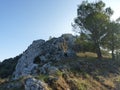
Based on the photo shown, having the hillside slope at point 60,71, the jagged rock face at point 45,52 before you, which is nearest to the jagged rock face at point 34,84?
the hillside slope at point 60,71

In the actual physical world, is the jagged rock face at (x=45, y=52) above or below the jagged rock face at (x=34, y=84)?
above

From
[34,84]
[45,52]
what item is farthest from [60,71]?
[45,52]

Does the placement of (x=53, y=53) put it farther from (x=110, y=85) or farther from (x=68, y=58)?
(x=110, y=85)

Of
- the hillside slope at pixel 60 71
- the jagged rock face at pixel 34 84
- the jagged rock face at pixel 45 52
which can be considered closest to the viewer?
the jagged rock face at pixel 34 84

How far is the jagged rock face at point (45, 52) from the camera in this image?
48562 mm

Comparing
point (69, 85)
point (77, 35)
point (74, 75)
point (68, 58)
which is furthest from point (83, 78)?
point (77, 35)

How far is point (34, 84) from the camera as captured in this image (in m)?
26.6

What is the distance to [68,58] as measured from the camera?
48.0 meters

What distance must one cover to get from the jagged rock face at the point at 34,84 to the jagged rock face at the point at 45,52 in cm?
1991

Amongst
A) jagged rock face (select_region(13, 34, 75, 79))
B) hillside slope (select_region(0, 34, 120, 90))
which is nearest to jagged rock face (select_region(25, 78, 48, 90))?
hillside slope (select_region(0, 34, 120, 90))

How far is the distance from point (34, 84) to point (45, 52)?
24290 millimetres

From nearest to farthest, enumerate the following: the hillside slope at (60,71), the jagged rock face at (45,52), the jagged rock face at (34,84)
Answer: the jagged rock face at (34,84) < the hillside slope at (60,71) < the jagged rock face at (45,52)

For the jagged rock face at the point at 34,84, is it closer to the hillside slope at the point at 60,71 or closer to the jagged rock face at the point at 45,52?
the hillside slope at the point at 60,71

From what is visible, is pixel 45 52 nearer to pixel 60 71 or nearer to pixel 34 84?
pixel 60 71
